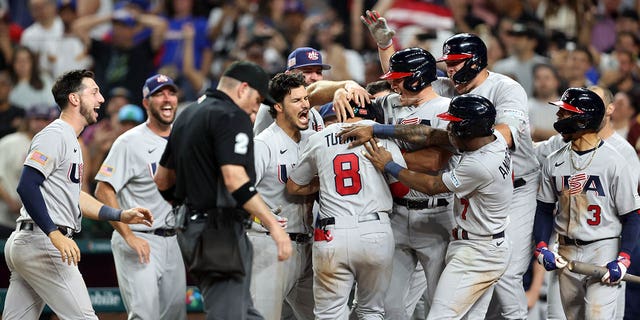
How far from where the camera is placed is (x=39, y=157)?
272 inches

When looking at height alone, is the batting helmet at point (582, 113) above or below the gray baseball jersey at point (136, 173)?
above

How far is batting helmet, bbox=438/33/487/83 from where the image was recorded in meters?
7.59

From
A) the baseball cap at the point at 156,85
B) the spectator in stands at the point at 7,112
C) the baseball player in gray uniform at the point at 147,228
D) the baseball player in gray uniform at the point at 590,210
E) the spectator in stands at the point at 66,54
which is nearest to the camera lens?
the baseball player in gray uniform at the point at 590,210

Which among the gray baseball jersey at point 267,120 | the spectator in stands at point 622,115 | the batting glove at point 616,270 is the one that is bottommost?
the batting glove at point 616,270

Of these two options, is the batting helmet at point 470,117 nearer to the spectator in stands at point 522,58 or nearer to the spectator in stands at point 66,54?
the spectator in stands at point 522,58

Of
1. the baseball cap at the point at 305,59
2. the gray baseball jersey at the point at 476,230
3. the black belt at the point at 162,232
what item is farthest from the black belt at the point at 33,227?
the gray baseball jersey at the point at 476,230

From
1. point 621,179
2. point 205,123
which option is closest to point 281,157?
point 205,123

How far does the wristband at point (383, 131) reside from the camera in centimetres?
718

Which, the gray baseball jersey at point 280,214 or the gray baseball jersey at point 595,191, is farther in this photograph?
the gray baseball jersey at point 280,214

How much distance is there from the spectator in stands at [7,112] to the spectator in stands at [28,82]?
0.11 meters

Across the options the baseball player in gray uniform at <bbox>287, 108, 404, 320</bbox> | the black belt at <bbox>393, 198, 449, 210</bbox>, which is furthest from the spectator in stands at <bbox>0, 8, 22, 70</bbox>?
the black belt at <bbox>393, 198, 449, 210</bbox>

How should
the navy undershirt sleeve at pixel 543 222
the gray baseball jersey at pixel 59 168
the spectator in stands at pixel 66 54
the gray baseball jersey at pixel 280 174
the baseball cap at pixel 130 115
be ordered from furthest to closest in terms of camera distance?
the spectator in stands at pixel 66 54
the baseball cap at pixel 130 115
the navy undershirt sleeve at pixel 543 222
the gray baseball jersey at pixel 280 174
the gray baseball jersey at pixel 59 168

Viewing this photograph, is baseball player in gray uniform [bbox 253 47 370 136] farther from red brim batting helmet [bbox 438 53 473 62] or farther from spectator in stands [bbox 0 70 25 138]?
spectator in stands [bbox 0 70 25 138]

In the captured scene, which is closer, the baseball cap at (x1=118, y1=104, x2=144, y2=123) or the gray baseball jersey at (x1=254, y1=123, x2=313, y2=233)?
the gray baseball jersey at (x1=254, y1=123, x2=313, y2=233)
